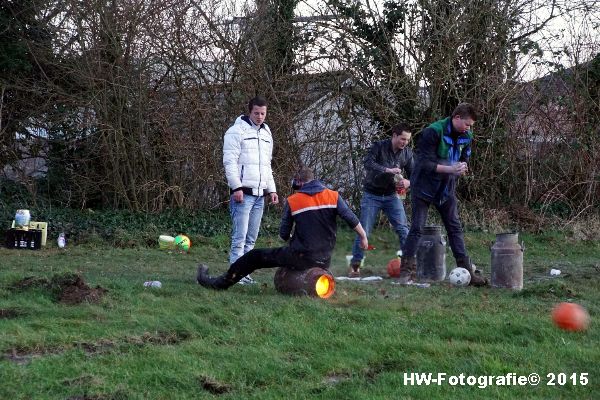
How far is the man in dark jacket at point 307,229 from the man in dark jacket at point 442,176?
1.35 metres

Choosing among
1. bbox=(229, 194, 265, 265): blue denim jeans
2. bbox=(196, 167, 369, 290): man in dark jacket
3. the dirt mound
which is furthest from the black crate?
bbox=(196, 167, 369, 290): man in dark jacket

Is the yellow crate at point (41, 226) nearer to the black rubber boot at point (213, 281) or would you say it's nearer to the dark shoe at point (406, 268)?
the black rubber boot at point (213, 281)

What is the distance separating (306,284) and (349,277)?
94.4 inches

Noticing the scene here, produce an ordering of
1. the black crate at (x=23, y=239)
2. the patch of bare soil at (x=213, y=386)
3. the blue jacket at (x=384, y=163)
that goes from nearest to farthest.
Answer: the patch of bare soil at (x=213, y=386) < the blue jacket at (x=384, y=163) < the black crate at (x=23, y=239)

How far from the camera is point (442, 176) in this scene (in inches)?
348

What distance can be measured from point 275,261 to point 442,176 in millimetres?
2227

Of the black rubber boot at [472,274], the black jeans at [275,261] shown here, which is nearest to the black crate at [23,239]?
the black jeans at [275,261]

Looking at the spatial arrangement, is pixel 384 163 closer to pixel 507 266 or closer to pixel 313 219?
pixel 507 266

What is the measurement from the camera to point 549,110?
54.8ft

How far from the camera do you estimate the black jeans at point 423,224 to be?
29.6 feet

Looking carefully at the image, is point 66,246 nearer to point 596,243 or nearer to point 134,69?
point 134,69

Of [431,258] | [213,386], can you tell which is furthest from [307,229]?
[213,386]

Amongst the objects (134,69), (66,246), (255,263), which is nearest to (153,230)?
(66,246)

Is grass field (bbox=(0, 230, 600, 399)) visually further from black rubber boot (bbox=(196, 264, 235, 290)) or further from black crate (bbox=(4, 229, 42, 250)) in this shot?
black crate (bbox=(4, 229, 42, 250))
